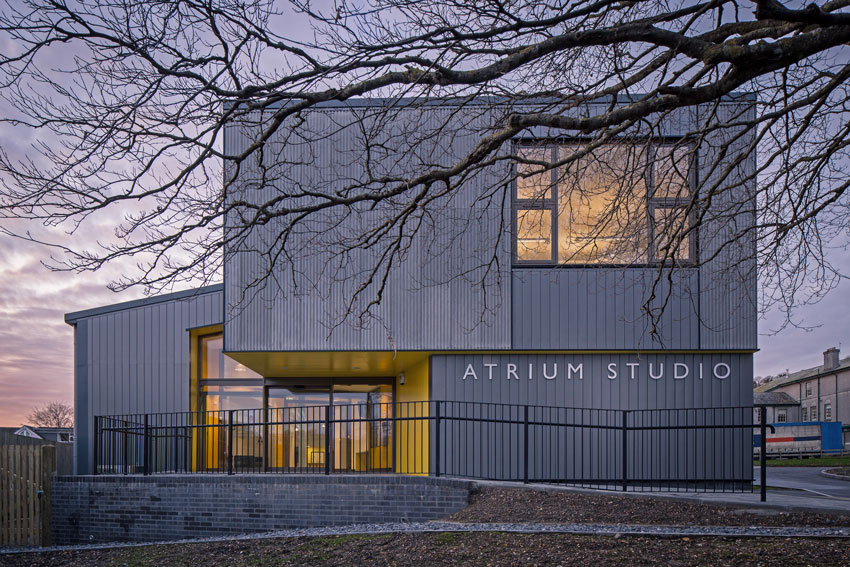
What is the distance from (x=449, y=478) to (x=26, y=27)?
7.78 metres

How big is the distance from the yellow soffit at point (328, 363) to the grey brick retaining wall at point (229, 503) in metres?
2.39

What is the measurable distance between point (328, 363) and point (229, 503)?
3.91 m

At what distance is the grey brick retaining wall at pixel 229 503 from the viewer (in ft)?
36.4

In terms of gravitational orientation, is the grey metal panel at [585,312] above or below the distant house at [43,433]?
above

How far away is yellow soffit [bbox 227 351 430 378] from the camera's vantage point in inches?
546

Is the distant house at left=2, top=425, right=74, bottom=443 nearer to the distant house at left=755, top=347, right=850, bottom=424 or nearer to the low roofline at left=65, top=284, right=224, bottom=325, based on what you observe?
the low roofline at left=65, top=284, right=224, bottom=325

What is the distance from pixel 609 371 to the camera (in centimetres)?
1354

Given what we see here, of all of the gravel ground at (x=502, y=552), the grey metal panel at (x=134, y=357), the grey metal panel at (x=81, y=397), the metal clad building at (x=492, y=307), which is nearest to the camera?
the gravel ground at (x=502, y=552)

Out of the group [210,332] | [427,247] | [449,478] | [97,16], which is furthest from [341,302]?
[97,16]

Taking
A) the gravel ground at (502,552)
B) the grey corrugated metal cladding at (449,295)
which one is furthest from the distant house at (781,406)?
the gravel ground at (502,552)

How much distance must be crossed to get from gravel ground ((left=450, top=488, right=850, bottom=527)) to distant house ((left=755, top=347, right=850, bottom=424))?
45583 millimetres

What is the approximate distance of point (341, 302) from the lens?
13469 millimetres

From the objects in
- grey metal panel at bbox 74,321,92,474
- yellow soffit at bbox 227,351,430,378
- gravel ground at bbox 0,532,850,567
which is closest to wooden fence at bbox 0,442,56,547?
yellow soffit at bbox 227,351,430,378

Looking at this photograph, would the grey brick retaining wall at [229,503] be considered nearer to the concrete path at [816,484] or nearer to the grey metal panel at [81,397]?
the grey metal panel at [81,397]
